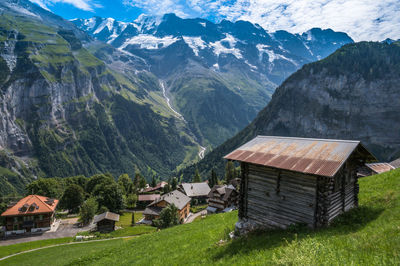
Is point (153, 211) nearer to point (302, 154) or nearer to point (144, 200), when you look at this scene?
point (144, 200)

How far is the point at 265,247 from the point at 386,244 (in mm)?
6132

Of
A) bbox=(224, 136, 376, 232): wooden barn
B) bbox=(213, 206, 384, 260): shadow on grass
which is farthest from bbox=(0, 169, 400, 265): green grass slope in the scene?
bbox=(224, 136, 376, 232): wooden barn

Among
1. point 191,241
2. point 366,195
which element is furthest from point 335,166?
point 191,241

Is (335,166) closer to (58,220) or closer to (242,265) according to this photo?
(242,265)

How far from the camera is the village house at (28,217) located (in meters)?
64.0

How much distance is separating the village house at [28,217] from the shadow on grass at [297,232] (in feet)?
241

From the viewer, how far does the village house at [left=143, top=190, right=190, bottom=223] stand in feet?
240

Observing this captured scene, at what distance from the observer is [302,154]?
56.3 feet

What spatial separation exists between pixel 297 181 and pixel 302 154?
2.25 meters

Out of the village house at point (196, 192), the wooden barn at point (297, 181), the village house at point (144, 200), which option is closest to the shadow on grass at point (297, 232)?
the wooden barn at point (297, 181)

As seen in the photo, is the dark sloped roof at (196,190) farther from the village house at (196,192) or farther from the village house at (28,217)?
the village house at (28,217)

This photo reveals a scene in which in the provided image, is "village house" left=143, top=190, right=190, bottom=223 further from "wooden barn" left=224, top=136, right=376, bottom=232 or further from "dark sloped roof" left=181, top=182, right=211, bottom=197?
"wooden barn" left=224, top=136, right=376, bottom=232

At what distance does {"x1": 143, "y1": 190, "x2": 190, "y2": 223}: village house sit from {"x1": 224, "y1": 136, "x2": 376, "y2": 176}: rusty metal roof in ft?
182

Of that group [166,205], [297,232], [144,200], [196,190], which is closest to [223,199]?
[166,205]
